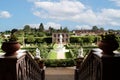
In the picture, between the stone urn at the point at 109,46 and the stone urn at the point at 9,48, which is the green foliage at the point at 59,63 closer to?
the stone urn at the point at 9,48

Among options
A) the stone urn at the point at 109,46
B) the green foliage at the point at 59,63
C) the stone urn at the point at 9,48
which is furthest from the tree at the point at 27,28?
the stone urn at the point at 109,46

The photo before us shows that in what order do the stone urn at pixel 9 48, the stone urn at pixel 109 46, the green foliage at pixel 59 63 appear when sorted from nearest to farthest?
the stone urn at pixel 109 46 → the stone urn at pixel 9 48 → the green foliage at pixel 59 63

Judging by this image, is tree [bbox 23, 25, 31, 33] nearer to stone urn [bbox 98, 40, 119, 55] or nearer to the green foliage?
the green foliage

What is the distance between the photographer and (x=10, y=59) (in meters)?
5.06

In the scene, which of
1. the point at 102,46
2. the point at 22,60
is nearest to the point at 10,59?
the point at 22,60

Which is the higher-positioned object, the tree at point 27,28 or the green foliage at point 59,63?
the tree at point 27,28

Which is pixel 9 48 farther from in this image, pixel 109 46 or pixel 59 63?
pixel 59 63

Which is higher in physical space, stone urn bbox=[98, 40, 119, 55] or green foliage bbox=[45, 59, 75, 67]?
stone urn bbox=[98, 40, 119, 55]

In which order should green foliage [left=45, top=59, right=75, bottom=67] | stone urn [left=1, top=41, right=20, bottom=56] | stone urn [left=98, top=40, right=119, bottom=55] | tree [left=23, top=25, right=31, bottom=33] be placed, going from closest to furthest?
stone urn [left=98, top=40, right=119, bottom=55]
stone urn [left=1, top=41, right=20, bottom=56]
green foliage [left=45, top=59, right=75, bottom=67]
tree [left=23, top=25, right=31, bottom=33]

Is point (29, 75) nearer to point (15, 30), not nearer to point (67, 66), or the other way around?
point (15, 30)

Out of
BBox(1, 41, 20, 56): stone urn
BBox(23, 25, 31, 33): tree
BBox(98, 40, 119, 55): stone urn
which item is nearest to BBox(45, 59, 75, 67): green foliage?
BBox(1, 41, 20, 56): stone urn

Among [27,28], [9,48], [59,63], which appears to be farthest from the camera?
[27,28]

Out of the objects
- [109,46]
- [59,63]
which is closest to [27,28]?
[59,63]

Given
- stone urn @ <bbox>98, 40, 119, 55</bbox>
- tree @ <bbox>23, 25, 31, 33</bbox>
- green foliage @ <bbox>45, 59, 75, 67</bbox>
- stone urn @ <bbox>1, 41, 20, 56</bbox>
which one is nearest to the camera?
stone urn @ <bbox>98, 40, 119, 55</bbox>
